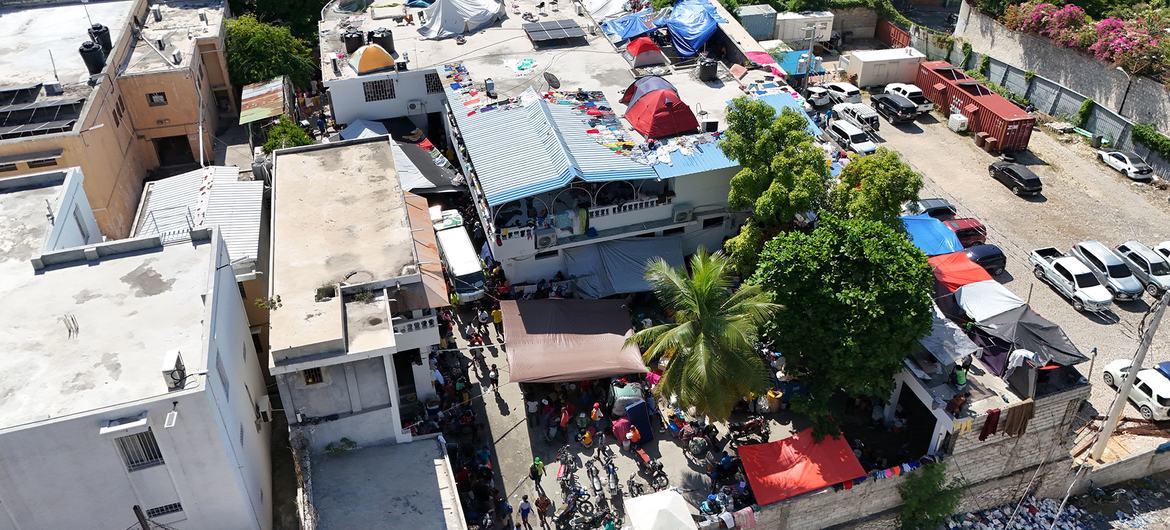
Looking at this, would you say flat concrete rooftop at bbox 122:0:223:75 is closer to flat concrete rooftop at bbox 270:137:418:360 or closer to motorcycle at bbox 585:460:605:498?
flat concrete rooftop at bbox 270:137:418:360

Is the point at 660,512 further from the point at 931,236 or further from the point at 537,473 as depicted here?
the point at 931,236

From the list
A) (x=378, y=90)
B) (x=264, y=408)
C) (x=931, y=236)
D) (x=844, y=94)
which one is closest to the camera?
(x=264, y=408)

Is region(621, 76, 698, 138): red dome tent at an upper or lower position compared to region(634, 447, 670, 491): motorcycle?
upper

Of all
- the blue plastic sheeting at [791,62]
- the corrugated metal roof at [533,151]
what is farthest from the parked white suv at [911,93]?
the corrugated metal roof at [533,151]

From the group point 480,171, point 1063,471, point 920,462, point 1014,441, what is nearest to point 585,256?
point 480,171

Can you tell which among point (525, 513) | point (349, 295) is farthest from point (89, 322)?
point (525, 513)

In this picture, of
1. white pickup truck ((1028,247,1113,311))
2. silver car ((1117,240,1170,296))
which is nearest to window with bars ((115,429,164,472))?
white pickup truck ((1028,247,1113,311))

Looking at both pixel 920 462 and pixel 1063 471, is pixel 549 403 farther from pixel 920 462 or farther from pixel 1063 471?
pixel 1063 471
